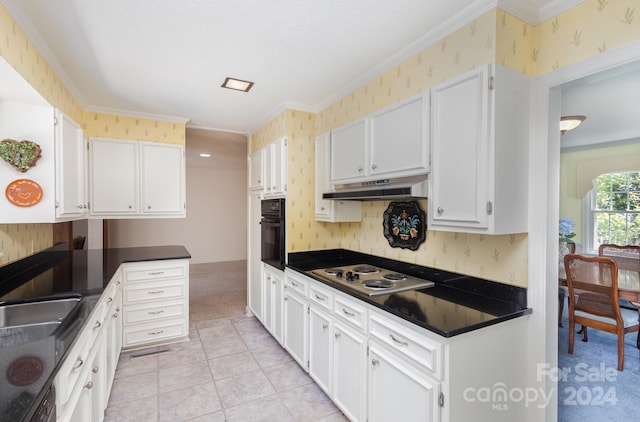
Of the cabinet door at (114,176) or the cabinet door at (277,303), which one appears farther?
the cabinet door at (114,176)

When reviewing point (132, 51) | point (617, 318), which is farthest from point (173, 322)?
point (617, 318)

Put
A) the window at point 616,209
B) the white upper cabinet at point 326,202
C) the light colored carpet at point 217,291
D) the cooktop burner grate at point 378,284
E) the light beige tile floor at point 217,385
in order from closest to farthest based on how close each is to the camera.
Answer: the cooktop burner grate at point 378,284 < the light beige tile floor at point 217,385 < the white upper cabinet at point 326,202 < the light colored carpet at point 217,291 < the window at point 616,209

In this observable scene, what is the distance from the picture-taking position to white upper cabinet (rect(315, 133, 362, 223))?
9.19 feet

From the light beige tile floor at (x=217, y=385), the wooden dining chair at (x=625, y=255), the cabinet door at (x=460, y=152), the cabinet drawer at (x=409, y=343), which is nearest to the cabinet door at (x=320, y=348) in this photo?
the light beige tile floor at (x=217, y=385)

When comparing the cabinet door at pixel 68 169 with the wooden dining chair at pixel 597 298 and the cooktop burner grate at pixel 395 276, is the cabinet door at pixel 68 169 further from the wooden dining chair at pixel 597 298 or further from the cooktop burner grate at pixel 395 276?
the wooden dining chair at pixel 597 298

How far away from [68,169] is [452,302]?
2730mm

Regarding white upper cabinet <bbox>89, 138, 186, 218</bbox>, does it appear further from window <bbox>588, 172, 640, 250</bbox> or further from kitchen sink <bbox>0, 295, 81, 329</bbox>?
window <bbox>588, 172, 640, 250</bbox>

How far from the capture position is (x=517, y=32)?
63.3 inches

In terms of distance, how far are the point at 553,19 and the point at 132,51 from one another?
8.21ft

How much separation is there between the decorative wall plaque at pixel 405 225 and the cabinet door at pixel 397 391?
0.89m

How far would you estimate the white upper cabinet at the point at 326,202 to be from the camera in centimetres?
280

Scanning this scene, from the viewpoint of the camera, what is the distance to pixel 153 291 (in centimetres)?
309

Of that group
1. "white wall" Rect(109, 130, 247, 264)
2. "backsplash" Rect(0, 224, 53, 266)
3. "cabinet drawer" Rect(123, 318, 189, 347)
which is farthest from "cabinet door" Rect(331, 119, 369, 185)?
"white wall" Rect(109, 130, 247, 264)

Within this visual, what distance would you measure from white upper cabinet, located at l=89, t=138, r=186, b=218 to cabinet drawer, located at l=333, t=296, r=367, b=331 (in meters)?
2.43
